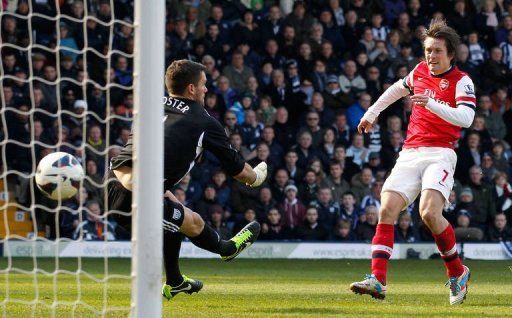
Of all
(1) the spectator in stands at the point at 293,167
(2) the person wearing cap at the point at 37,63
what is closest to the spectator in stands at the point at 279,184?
(1) the spectator in stands at the point at 293,167

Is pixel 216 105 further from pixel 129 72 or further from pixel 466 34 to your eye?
pixel 466 34

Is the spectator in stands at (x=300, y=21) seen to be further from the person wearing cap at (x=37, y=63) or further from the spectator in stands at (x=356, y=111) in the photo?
the person wearing cap at (x=37, y=63)

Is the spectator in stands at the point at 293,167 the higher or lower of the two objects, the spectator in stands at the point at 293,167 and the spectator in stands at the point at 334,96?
the lower

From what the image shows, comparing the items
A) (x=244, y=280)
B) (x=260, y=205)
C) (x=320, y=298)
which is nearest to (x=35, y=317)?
(x=320, y=298)

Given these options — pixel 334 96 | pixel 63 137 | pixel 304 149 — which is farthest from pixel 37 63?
pixel 334 96

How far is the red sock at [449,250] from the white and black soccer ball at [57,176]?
284 centimetres

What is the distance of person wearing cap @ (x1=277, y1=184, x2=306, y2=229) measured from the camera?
16.9m

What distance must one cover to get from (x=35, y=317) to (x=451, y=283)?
10.7 ft

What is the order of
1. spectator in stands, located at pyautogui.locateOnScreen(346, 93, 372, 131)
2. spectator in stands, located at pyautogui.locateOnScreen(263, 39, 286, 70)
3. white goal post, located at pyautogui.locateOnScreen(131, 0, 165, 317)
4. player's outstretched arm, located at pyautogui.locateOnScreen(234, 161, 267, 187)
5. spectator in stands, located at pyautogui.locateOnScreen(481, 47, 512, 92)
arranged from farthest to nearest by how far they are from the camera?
spectator in stands, located at pyautogui.locateOnScreen(481, 47, 512, 92) < spectator in stands, located at pyautogui.locateOnScreen(263, 39, 286, 70) < spectator in stands, located at pyautogui.locateOnScreen(346, 93, 372, 131) < player's outstretched arm, located at pyautogui.locateOnScreen(234, 161, 267, 187) < white goal post, located at pyautogui.locateOnScreen(131, 0, 165, 317)

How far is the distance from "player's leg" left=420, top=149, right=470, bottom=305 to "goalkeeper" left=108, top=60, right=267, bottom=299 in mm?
1313

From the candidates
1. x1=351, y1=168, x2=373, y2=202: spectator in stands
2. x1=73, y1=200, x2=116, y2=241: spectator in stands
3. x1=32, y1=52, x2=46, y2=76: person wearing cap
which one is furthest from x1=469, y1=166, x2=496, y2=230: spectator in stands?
x1=32, y1=52, x2=46, y2=76: person wearing cap

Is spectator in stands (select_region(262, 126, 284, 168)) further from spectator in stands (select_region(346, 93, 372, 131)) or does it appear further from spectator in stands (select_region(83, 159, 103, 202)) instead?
spectator in stands (select_region(83, 159, 103, 202))

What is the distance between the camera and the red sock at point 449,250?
28.9 ft

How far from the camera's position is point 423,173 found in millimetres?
8828
